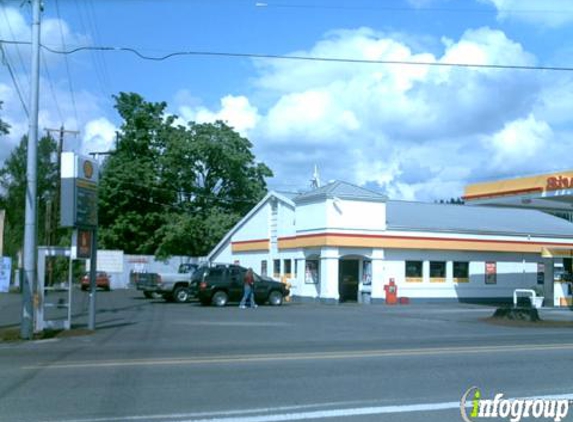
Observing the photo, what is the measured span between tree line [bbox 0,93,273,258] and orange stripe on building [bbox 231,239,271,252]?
9.42 meters

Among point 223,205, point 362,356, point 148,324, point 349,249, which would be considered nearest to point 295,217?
point 349,249

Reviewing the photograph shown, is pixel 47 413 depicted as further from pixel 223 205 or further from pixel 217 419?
pixel 223 205

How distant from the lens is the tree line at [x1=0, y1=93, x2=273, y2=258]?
60031 mm

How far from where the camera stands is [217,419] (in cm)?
A: 845

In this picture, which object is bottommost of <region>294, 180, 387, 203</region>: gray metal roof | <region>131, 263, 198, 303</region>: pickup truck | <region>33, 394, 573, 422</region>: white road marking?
<region>33, 394, 573, 422</region>: white road marking

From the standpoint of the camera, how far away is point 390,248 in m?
38.6

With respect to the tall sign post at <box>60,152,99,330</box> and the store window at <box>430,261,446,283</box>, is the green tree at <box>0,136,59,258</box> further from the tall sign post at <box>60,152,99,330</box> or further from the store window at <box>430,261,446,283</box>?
the tall sign post at <box>60,152,99,330</box>

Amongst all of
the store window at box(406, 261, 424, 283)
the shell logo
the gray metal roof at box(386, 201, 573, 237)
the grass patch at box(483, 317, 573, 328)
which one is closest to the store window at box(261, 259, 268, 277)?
the gray metal roof at box(386, 201, 573, 237)

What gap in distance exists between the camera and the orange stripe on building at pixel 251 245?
45312 millimetres

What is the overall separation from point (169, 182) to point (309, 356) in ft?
163

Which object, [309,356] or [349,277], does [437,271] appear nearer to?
[349,277]

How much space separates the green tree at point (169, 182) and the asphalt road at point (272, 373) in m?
39.5

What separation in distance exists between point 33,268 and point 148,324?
4.80 meters

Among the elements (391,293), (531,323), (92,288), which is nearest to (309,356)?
(92,288)
